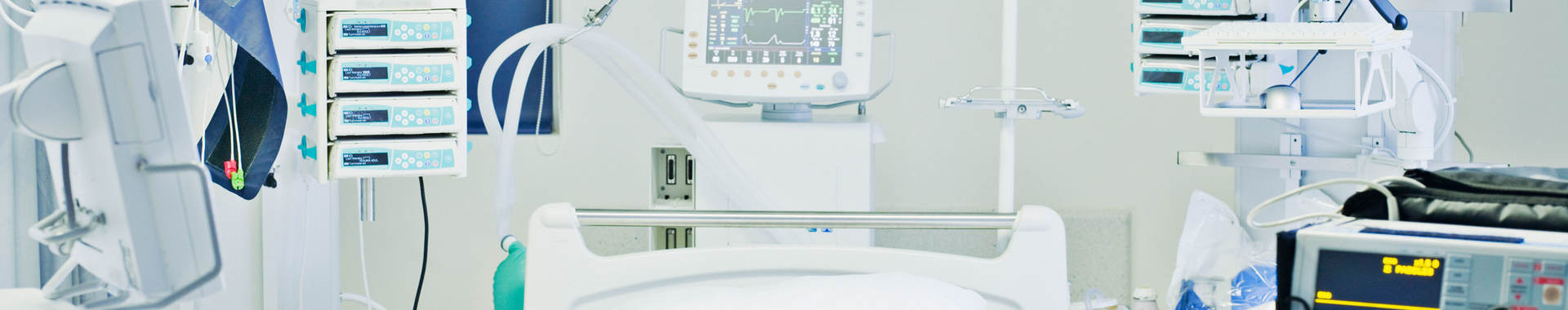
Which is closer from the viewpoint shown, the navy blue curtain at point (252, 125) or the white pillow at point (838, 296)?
the white pillow at point (838, 296)

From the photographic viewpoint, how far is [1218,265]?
2863mm

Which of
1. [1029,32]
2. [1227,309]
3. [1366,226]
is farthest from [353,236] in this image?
[1366,226]

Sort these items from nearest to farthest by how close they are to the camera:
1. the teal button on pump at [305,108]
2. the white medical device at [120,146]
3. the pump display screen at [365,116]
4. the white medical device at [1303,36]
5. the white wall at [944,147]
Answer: the white medical device at [120,146], the white medical device at [1303,36], the pump display screen at [365,116], the teal button on pump at [305,108], the white wall at [944,147]

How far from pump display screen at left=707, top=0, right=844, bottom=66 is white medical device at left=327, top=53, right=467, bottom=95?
23.8 inches

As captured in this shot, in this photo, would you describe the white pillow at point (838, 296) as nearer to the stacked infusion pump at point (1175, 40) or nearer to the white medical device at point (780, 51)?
the white medical device at point (780, 51)

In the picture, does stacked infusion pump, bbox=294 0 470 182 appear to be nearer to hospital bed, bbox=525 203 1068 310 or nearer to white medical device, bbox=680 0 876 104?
white medical device, bbox=680 0 876 104

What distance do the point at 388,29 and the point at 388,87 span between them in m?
0.12

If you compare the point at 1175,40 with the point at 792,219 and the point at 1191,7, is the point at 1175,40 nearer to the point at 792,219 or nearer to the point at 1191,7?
the point at 1191,7

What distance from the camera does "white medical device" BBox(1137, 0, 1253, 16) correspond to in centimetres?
271

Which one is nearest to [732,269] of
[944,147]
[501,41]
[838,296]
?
[838,296]

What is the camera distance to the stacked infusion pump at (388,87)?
2.51 meters

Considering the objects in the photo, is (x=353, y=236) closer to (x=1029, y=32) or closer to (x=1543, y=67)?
(x=1029, y=32)

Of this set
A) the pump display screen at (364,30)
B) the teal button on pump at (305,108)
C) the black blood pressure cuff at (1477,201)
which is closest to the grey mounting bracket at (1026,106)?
the black blood pressure cuff at (1477,201)

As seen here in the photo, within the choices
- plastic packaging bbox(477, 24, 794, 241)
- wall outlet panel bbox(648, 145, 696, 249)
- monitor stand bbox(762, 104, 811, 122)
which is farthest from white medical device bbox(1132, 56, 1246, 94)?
wall outlet panel bbox(648, 145, 696, 249)
